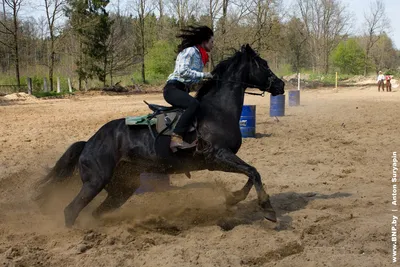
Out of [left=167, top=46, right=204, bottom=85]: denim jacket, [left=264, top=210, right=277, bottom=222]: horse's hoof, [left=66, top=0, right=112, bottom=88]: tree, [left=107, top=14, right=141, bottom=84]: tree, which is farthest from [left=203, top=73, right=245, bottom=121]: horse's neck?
[left=107, top=14, right=141, bottom=84]: tree

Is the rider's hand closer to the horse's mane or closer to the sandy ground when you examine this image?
the horse's mane

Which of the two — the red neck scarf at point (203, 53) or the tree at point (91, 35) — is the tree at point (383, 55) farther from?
the red neck scarf at point (203, 53)

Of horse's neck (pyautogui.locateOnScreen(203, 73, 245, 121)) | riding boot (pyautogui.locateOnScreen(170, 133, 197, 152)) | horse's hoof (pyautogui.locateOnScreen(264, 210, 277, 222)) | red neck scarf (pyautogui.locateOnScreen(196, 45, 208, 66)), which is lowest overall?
horse's hoof (pyautogui.locateOnScreen(264, 210, 277, 222))

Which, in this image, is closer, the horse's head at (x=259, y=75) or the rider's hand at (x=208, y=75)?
the rider's hand at (x=208, y=75)

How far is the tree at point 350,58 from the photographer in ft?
238

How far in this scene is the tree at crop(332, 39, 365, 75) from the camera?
238 feet

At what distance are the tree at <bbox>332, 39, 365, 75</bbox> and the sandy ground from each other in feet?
214

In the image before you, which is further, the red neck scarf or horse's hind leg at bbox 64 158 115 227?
the red neck scarf

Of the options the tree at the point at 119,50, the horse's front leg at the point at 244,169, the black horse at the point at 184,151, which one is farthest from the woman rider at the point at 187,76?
the tree at the point at 119,50

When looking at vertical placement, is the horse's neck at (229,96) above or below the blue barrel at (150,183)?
above

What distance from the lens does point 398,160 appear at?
30.5 ft

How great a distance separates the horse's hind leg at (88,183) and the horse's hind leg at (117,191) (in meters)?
0.41

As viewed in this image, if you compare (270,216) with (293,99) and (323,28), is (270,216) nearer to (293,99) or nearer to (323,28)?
(293,99)

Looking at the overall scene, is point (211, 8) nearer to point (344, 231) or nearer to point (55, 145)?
point (55, 145)
